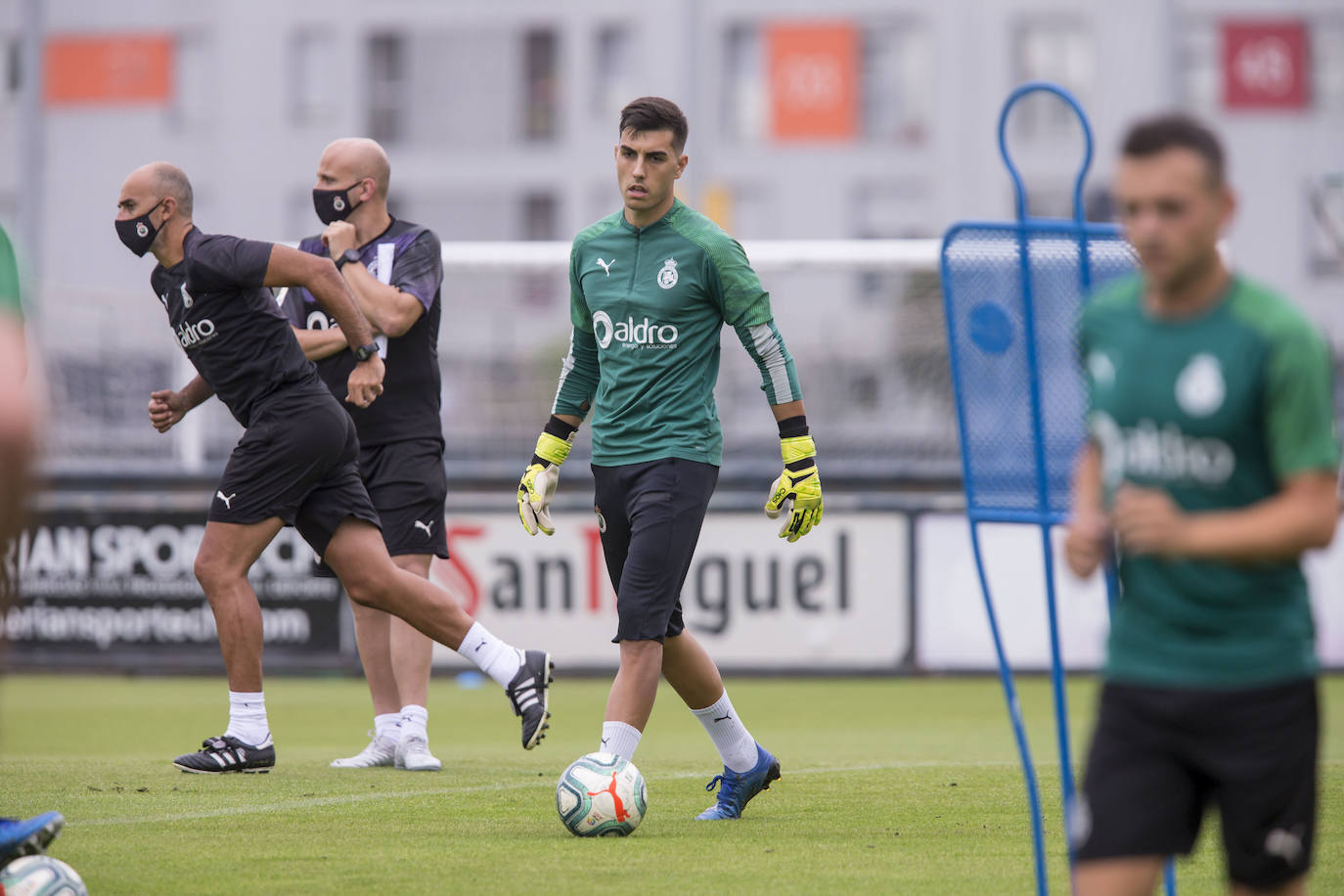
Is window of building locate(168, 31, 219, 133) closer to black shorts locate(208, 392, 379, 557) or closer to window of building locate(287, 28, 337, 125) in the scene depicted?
window of building locate(287, 28, 337, 125)

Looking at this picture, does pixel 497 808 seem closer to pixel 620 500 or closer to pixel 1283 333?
pixel 620 500

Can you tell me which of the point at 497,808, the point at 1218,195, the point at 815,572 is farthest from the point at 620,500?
the point at 815,572

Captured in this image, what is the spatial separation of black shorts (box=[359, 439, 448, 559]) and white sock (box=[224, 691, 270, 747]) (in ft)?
2.92

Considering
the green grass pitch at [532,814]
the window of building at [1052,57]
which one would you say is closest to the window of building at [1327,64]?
the window of building at [1052,57]

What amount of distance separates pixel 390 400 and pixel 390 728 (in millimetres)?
1363

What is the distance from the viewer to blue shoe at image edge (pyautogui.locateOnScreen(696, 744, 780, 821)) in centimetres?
607

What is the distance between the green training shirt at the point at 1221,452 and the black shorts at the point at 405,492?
453 centimetres

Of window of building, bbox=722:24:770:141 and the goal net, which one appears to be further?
window of building, bbox=722:24:770:141

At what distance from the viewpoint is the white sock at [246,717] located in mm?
6930

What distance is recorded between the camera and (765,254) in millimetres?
13242

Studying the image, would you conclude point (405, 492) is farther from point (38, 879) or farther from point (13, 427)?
point (13, 427)

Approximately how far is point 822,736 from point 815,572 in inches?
131

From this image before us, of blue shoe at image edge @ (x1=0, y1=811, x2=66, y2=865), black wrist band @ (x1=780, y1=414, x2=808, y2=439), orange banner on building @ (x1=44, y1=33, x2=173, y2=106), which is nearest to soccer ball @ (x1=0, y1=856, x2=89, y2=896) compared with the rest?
blue shoe at image edge @ (x1=0, y1=811, x2=66, y2=865)

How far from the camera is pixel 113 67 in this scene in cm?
3531
